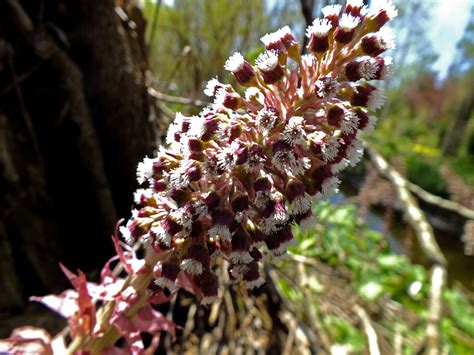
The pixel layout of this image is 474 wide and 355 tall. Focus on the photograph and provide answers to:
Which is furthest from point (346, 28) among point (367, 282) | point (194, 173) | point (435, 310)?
point (367, 282)

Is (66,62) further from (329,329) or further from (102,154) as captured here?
(329,329)

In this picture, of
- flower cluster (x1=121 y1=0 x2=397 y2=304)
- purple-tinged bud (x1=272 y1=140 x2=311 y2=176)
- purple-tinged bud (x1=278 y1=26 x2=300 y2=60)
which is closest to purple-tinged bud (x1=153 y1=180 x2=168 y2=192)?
flower cluster (x1=121 y1=0 x2=397 y2=304)

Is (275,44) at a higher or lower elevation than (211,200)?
higher

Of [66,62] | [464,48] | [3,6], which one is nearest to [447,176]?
[66,62]

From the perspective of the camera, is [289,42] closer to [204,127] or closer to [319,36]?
[319,36]

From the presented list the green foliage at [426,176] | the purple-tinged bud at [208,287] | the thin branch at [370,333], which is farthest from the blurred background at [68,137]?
the green foliage at [426,176]

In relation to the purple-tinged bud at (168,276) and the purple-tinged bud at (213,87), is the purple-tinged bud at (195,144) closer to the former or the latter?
the purple-tinged bud at (213,87)
